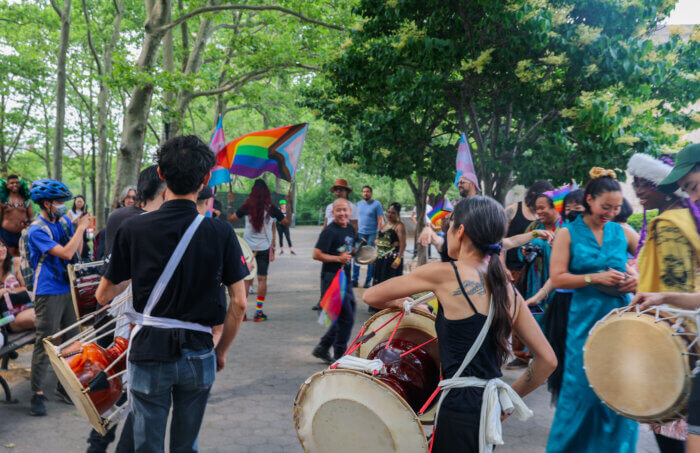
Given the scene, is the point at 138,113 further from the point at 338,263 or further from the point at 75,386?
the point at 75,386

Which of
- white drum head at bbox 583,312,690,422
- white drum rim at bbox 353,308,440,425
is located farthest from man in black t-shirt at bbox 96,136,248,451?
white drum head at bbox 583,312,690,422

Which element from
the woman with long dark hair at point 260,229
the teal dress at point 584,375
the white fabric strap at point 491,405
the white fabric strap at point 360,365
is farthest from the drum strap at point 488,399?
the woman with long dark hair at point 260,229

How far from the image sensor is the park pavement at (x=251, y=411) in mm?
3889

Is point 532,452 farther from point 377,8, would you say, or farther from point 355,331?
point 377,8

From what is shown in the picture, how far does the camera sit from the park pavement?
389cm

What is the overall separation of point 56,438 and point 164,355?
2.37 meters

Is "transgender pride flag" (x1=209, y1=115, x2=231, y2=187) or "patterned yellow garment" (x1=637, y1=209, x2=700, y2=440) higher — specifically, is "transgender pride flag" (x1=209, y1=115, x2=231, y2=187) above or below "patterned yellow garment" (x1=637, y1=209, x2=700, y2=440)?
above

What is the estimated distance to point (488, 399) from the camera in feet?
6.88

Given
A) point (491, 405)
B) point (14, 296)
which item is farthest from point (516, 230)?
point (14, 296)

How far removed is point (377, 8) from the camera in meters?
8.07

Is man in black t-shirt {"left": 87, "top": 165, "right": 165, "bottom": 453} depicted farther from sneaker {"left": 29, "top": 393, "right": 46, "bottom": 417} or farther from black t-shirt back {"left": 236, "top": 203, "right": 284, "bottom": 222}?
black t-shirt back {"left": 236, "top": 203, "right": 284, "bottom": 222}

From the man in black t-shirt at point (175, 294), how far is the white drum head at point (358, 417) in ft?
1.92

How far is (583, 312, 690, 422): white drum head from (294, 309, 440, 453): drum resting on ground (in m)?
1.03

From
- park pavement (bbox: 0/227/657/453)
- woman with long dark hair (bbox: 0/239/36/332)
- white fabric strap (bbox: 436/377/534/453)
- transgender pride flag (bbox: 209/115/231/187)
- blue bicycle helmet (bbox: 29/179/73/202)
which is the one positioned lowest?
park pavement (bbox: 0/227/657/453)
